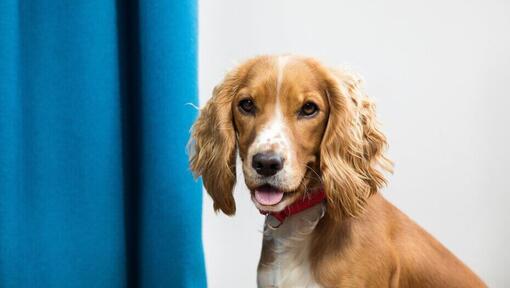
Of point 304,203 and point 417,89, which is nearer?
point 304,203

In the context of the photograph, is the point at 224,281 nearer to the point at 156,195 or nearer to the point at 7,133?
the point at 156,195

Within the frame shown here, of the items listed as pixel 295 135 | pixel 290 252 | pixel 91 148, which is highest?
pixel 295 135

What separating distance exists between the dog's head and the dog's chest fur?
0.19ft

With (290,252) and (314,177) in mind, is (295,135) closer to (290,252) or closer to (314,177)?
(314,177)

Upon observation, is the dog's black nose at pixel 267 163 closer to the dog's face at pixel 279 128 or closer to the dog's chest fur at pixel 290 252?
the dog's face at pixel 279 128

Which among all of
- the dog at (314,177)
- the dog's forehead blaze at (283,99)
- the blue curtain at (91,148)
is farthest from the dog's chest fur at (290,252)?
the blue curtain at (91,148)

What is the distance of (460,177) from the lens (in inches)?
67.4

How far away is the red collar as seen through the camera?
111cm

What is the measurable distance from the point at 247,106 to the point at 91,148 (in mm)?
448

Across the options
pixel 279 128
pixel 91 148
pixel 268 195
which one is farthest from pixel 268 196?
pixel 91 148

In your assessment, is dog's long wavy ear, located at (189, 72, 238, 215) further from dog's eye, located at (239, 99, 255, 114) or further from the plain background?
the plain background

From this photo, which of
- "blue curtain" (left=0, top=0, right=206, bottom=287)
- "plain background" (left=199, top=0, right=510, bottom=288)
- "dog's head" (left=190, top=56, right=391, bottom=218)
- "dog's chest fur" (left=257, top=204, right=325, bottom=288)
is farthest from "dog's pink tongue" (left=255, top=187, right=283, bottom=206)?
"plain background" (left=199, top=0, right=510, bottom=288)

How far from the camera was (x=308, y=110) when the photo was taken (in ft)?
3.57

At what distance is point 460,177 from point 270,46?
600 mm
